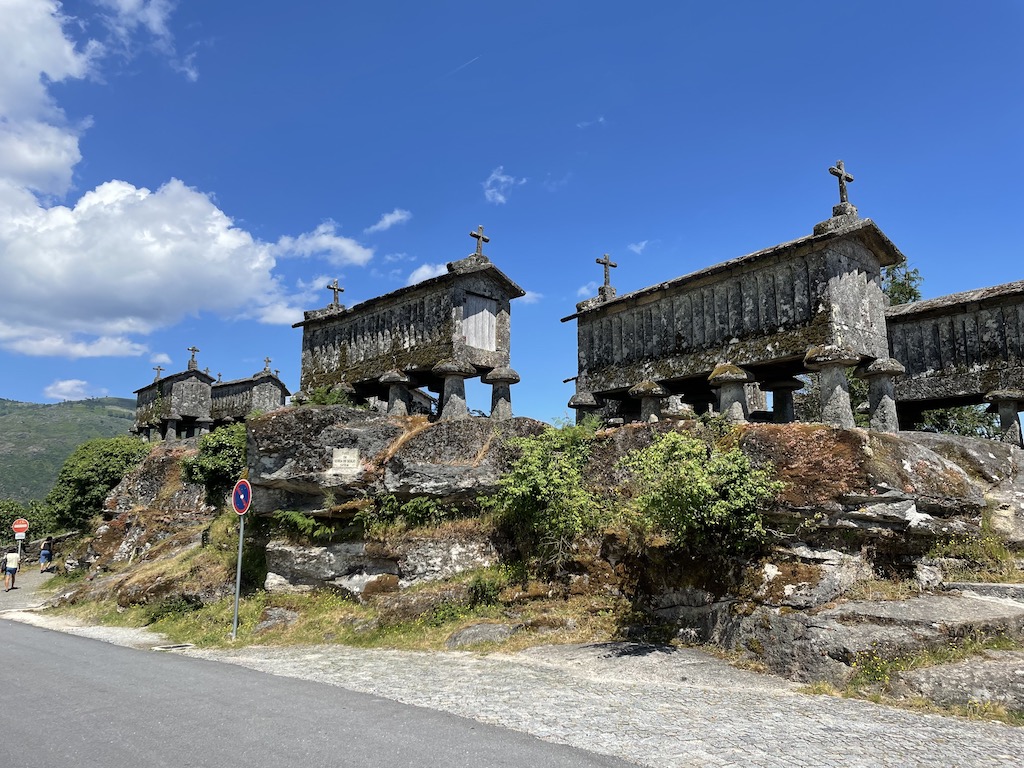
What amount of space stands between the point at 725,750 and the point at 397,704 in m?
3.65

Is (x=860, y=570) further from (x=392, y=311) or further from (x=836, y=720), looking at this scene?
(x=392, y=311)

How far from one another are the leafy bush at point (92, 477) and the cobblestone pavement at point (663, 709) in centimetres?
2320

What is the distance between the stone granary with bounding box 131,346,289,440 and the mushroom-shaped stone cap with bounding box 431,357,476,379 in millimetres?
18504

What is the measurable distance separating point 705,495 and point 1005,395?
8.82m

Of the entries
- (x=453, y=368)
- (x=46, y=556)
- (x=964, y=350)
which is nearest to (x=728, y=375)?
(x=453, y=368)

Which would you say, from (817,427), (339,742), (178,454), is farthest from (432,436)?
(178,454)

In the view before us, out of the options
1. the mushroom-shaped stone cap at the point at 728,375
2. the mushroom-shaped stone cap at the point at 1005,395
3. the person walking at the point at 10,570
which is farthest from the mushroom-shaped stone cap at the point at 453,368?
the person walking at the point at 10,570

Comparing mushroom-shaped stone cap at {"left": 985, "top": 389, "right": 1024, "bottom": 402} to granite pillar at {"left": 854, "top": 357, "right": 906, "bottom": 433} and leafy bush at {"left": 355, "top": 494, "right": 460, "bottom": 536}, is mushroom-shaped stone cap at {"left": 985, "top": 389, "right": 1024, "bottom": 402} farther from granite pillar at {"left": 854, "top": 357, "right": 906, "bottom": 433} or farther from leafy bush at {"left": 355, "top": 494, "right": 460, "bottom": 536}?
leafy bush at {"left": 355, "top": 494, "right": 460, "bottom": 536}

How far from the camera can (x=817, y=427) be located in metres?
10.2

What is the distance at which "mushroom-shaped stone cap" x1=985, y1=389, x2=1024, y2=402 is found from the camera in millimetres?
14289

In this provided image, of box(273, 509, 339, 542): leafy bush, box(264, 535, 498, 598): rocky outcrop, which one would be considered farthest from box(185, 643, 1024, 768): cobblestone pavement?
box(273, 509, 339, 542): leafy bush

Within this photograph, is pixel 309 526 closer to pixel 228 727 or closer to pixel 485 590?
pixel 485 590

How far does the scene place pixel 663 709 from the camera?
7.27 m

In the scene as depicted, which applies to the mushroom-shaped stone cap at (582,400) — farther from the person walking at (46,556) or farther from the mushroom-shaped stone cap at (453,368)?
the person walking at (46,556)
